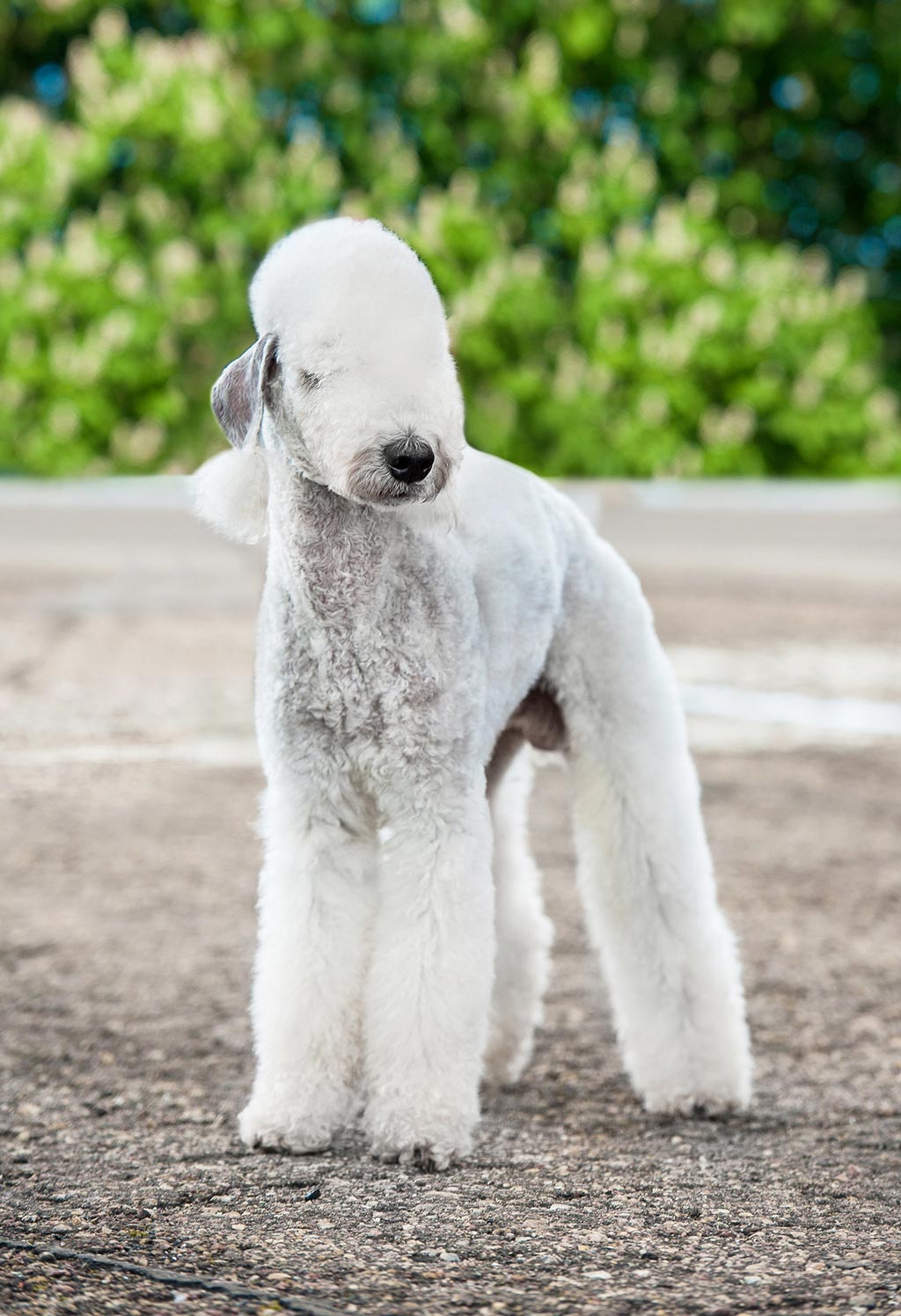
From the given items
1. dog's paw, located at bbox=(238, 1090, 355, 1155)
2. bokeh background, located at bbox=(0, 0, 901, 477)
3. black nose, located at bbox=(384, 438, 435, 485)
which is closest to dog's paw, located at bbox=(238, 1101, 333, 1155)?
dog's paw, located at bbox=(238, 1090, 355, 1155)

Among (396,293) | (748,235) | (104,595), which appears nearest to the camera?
(396,293)

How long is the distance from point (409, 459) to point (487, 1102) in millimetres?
1429

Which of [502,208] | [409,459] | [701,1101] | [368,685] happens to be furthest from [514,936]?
[502,208]

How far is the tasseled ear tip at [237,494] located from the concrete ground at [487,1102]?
3.69ft

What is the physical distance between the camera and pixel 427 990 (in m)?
3.21

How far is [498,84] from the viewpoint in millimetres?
18828

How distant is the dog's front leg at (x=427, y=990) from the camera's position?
3209 millimetres

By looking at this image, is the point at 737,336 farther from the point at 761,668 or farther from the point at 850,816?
the point at 850,816

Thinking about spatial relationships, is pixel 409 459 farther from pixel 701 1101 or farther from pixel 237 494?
pixel 701 1101

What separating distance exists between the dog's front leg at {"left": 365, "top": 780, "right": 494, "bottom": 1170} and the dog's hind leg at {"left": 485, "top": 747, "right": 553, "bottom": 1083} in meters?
0.56

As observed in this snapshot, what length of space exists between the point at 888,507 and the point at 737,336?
9.30 feet

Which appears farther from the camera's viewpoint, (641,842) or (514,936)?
(514,936)

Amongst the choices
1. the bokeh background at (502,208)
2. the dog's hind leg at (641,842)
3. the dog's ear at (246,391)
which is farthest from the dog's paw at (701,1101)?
the bokeh background at (502,208)

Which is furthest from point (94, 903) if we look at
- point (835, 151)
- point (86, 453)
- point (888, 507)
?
point (835, 151)
